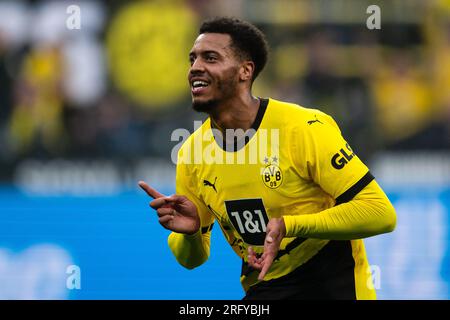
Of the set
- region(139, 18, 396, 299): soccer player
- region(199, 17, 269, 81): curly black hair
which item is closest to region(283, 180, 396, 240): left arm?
region(139, 18, 396, 299): soccer player

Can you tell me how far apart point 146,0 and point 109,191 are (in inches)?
100

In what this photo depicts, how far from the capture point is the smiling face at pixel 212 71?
498 cm

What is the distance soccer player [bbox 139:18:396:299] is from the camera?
4.76 metres

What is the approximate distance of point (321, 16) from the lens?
12508 millimetres

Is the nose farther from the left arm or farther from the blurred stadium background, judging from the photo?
the blurred stadium background

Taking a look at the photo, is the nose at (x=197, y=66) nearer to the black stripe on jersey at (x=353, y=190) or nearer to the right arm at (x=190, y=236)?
the right arm at (x=190, y=236)

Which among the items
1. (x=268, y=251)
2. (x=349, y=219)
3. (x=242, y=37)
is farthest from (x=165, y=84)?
(x=268, y=251)

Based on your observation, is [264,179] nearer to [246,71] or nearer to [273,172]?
[273,172]

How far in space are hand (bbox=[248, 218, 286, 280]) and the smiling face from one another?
0.85 meters

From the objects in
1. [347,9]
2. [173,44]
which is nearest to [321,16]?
[347,9]

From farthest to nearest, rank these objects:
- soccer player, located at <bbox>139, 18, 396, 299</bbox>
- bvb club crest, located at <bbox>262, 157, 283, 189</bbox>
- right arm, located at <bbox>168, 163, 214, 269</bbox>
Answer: right arm, located at <bbox>168, 163, 214, 269</bbox>
bvb club crest, located at <bbox>262, 157, 283, 189</bbox>
soccer player, located at <bbox>139, 18, 396, 299</bbox>

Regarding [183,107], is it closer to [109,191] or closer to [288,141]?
[109,191]

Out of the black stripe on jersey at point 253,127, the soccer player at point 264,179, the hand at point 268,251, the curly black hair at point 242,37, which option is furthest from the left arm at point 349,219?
the curly black hair at point 242,37

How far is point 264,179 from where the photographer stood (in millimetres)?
4938
